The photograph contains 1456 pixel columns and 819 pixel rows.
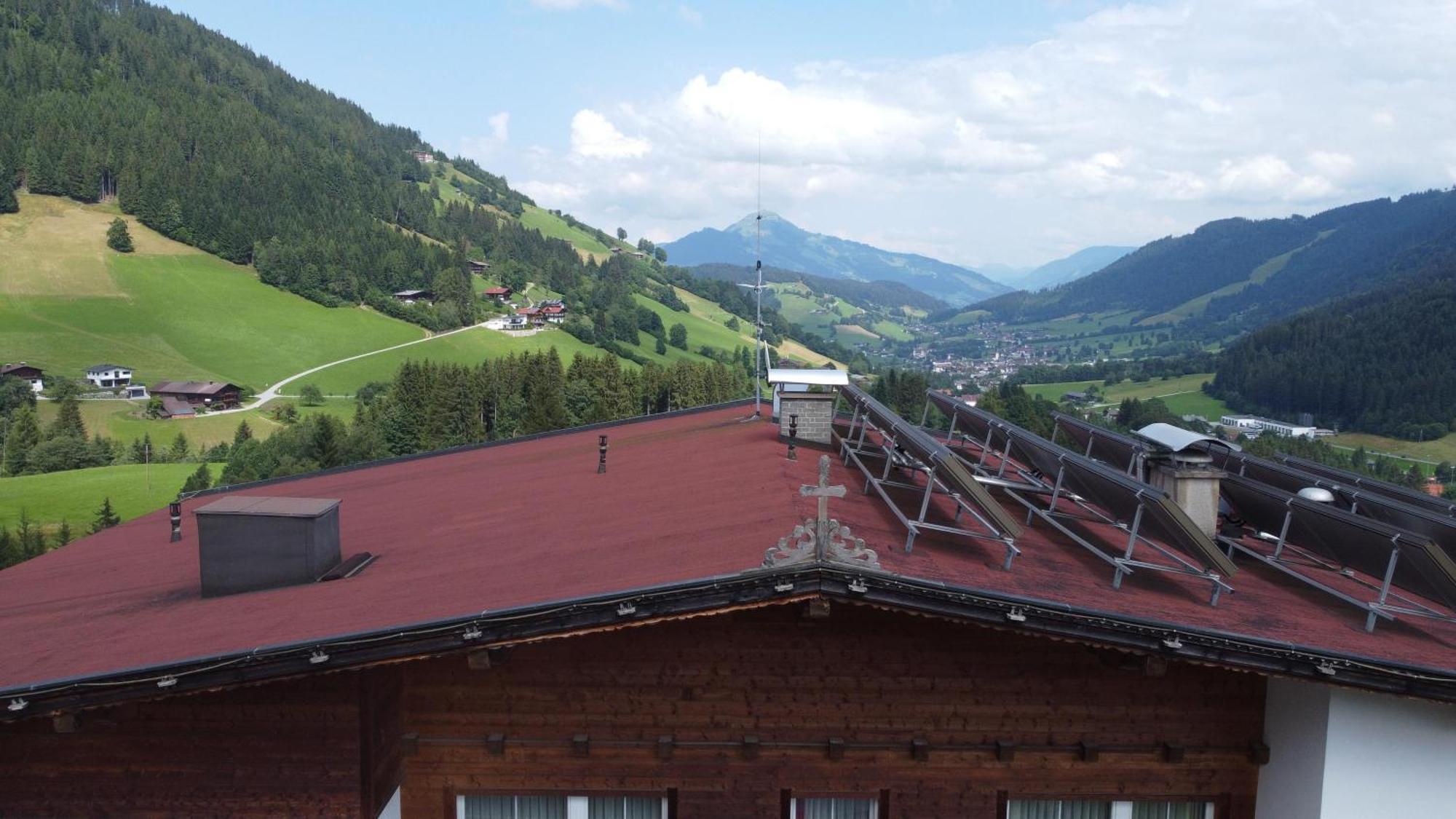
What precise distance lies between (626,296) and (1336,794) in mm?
165892

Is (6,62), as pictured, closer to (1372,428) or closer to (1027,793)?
(1027,793)

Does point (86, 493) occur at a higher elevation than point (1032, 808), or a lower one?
lower

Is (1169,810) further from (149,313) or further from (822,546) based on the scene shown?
(149,313)

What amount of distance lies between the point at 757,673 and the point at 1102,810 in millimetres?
3910

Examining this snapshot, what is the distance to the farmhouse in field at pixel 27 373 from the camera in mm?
102562

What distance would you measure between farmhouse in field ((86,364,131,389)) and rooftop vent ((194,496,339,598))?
117233 mm

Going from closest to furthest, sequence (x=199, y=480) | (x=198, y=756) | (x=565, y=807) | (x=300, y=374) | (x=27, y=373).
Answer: (x=198, y=756) → (x=565, y=807) → (x=199, y=480) → (x=27, y=373) → (x=300, y=374)

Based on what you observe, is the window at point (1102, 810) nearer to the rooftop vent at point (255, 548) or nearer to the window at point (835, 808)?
the window at point (835, 808)

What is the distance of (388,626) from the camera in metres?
7.39

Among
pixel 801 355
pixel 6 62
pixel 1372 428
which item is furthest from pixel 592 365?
pixel 6 62

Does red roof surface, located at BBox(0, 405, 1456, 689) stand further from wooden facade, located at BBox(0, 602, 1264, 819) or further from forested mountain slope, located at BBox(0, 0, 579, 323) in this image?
forested mountain slope, located at BBox(0, 0, 579, 323)

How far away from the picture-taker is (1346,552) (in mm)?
9688

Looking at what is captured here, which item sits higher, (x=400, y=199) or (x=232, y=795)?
(x=400, y=199)

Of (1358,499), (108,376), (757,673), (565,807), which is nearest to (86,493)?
(108,376)
